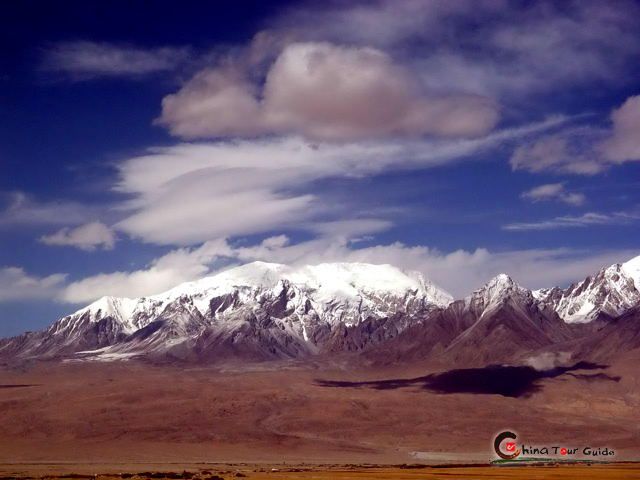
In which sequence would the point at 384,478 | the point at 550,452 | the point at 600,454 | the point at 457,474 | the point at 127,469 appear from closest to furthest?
the point at 384,478 → the point at 457,474 → the point at 127,469 → the point at 600,454 → the point at 550,452

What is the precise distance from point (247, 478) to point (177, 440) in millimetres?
97802

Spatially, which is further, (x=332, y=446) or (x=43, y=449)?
(x=332, y=446)

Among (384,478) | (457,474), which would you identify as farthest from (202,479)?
(457,474)

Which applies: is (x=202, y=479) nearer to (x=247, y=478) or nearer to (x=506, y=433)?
(x=247, y=478)

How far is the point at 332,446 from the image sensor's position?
197 metres

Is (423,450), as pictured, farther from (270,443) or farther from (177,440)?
(177,440)

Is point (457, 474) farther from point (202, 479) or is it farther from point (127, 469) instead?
point (127, 469)

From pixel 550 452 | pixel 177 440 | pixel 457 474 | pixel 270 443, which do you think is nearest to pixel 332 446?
pixel 270 443

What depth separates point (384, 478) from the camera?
103 meters

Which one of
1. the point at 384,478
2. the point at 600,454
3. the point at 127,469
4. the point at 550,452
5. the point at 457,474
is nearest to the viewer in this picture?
the point at 384,478

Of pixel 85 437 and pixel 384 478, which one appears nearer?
pixel 384 478

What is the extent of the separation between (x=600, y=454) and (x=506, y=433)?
278ft

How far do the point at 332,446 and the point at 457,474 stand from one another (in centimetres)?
8750

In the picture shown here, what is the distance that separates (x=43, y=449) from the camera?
18275 cm
